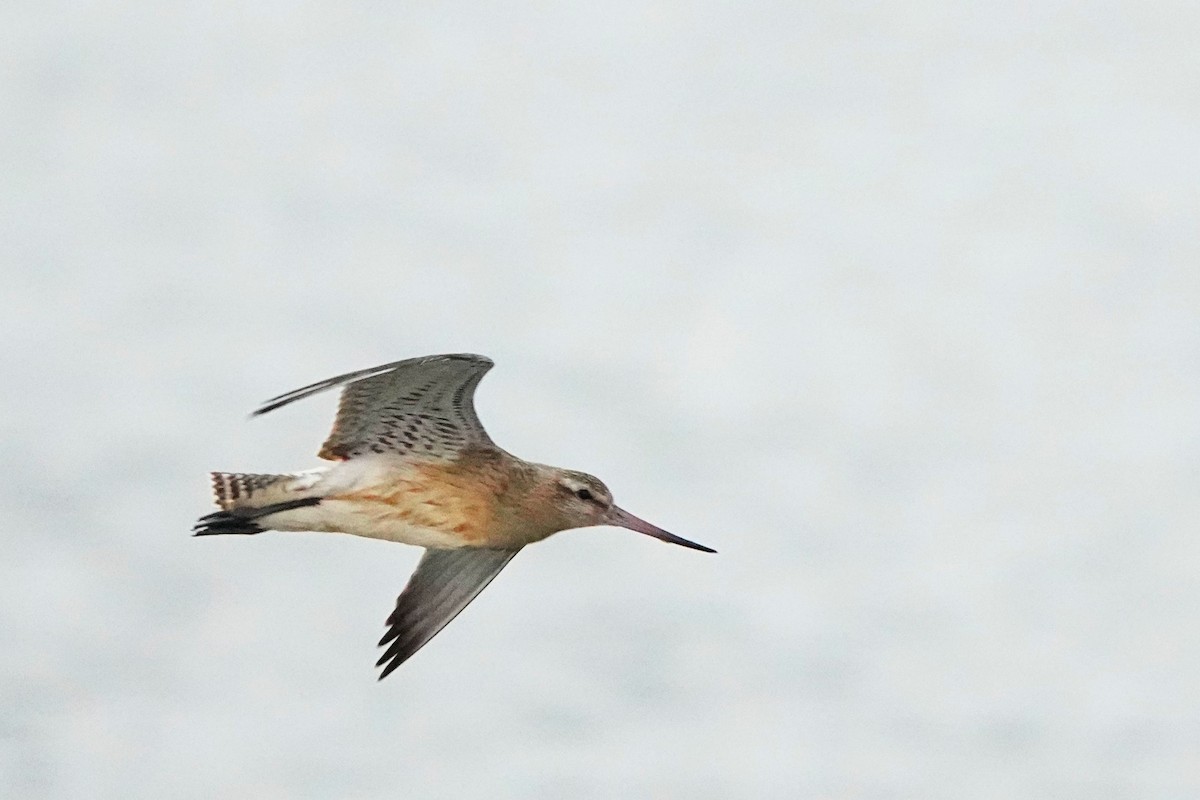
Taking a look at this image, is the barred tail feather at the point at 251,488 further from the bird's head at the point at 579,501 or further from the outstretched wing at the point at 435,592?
the bird's head at the point at 579,501

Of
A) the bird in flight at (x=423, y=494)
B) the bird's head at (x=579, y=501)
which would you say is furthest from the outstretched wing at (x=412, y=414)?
the bird's head at (x=579, y=501)

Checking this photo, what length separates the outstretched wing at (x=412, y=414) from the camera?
630 inches

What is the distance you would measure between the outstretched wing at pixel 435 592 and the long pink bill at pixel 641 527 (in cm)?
101

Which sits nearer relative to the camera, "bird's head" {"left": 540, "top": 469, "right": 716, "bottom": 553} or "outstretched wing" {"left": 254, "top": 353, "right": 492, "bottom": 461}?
"outstretched wing" {"left": 254, "top": 353, "right": 492, "bottom": 461}

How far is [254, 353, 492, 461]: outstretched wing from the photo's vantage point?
16.0 metres

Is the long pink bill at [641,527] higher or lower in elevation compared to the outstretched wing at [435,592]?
higher

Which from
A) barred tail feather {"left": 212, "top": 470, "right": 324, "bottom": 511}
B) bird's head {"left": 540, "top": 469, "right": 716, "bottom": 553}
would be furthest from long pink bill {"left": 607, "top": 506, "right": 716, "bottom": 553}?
barred tail feather {"left": 212, "top": 470, "right": 324, "bottom": 511}

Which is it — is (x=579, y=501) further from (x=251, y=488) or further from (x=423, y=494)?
(x=251, y=488)

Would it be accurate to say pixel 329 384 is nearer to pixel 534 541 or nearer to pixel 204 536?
pixel 204 536

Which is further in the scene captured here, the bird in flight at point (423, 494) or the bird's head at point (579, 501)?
the bird's head at point (579, 501)

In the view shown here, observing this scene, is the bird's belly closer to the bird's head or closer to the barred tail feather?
the barred tail feather

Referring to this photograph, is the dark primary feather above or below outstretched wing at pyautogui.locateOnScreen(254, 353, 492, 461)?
below

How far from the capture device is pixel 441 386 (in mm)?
16156

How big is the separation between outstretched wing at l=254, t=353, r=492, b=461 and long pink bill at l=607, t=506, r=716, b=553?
1.49 m
